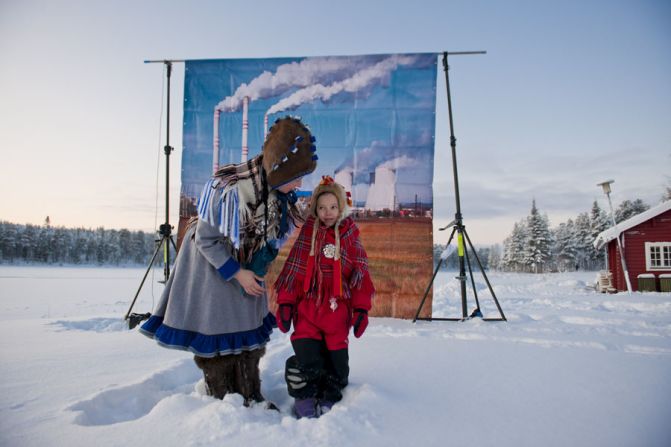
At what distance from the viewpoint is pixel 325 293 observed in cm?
208

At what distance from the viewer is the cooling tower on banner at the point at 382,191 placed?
4.56 meters

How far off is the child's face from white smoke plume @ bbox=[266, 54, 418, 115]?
2.93 meters

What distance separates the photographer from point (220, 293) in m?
1.79

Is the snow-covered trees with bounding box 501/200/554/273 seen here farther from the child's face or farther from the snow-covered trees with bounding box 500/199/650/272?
the child's face

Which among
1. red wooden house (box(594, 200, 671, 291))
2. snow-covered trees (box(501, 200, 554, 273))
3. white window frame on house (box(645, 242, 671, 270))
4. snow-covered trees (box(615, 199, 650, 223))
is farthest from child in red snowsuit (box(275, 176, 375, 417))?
snow-covered trees (box(615, 199, 650, 223))

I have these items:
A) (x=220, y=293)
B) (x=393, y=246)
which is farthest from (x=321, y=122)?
(x=220, y=293)

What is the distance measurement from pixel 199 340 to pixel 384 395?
928 millimetres

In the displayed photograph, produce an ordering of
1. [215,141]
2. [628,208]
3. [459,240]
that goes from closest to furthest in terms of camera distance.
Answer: [459,240] → [215,141] → [628,208]

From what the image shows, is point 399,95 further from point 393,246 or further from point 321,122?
point 393,246

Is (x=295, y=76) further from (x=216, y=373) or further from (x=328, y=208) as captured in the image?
(x=216, y=373)

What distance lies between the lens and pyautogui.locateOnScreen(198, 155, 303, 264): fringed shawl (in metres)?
1.72

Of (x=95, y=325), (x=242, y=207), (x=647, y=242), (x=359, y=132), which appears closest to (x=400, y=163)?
(x=359, y=132)

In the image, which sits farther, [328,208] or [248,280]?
[328,208]

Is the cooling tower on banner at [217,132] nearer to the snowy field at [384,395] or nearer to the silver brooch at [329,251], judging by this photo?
the snowy field at [384,395]
